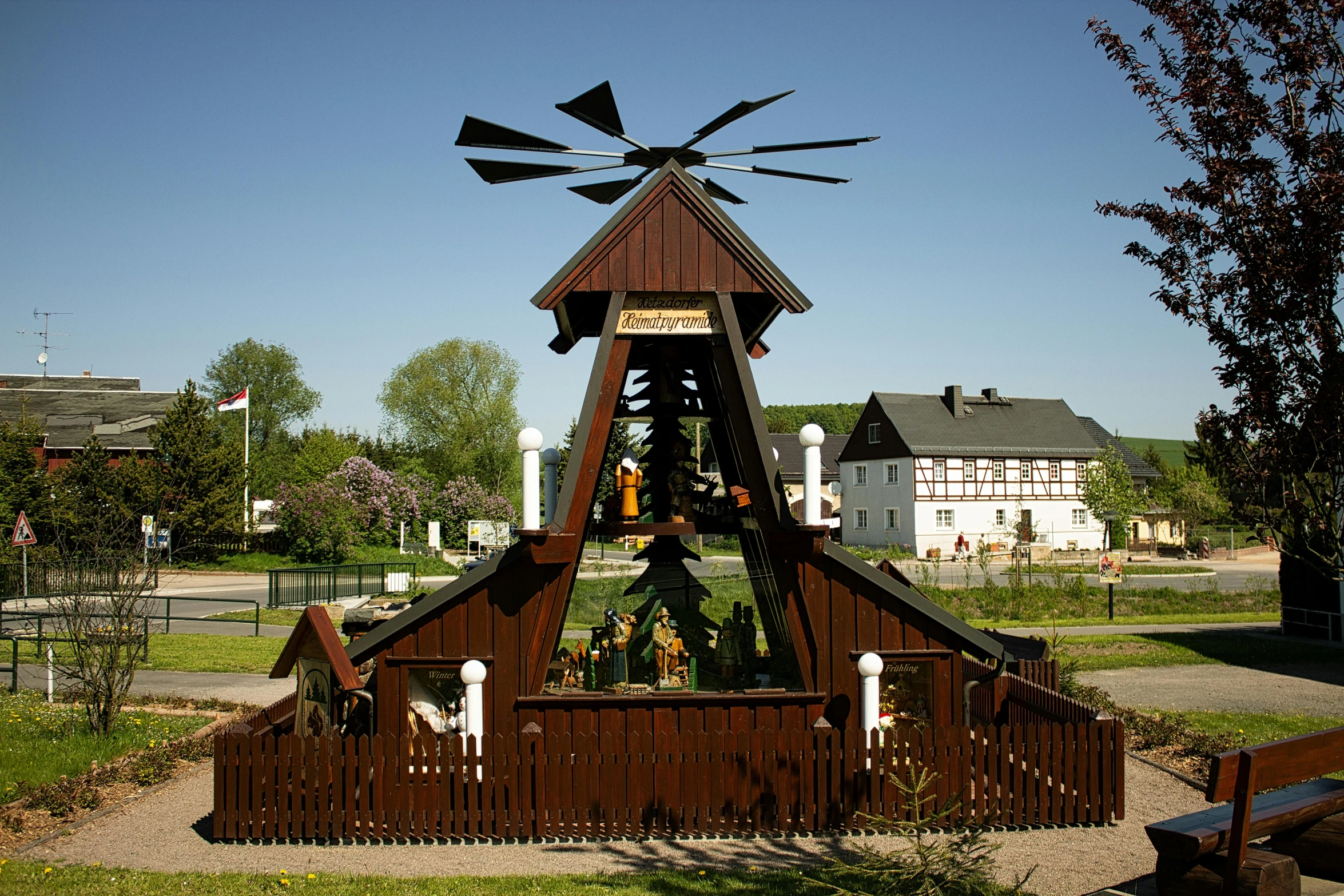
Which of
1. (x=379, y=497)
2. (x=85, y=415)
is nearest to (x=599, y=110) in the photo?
(x=379, y=497)

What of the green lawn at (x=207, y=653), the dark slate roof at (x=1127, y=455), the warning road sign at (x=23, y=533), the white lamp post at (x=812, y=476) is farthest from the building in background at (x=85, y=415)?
the dark slate roof at (x=1127, y=455)

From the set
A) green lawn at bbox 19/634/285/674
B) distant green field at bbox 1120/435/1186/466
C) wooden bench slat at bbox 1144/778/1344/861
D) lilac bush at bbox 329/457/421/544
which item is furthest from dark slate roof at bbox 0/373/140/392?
distant green field at bbox 1120/435/1186/466

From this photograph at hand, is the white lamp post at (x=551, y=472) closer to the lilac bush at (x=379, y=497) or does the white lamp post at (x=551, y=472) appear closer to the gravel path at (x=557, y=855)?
the gravel path at (x=557, y=855)

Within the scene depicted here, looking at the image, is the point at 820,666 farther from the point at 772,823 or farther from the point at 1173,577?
the point at 1173,577

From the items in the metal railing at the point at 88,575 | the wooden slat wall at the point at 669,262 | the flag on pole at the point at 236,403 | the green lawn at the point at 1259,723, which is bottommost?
the green lawn at the point at 1259,723

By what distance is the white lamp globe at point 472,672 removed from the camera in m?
8.83

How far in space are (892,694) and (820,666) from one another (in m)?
1.19

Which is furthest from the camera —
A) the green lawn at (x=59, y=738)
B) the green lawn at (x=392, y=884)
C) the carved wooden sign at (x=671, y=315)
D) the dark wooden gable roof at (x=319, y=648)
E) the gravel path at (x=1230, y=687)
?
the gravel path at (x=1230, y=687)

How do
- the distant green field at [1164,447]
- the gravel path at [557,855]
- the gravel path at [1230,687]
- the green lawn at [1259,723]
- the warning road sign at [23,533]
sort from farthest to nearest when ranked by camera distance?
the distant green field at [1164,447] < the warning road sign at [23,533] < the gravel path at [1230,687] < the green lawn at [1259,723] < the gravel path at [557,855]

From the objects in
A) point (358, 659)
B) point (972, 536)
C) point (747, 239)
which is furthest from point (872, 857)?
point (972, 536)

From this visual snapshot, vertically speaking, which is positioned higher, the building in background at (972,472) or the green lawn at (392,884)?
the building in background at (972,472)

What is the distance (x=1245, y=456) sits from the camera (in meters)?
7.34

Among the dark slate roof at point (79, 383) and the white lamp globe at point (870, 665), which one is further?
the dark slate roof at point (79, 383)

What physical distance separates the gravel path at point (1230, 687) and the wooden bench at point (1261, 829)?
10.2m
